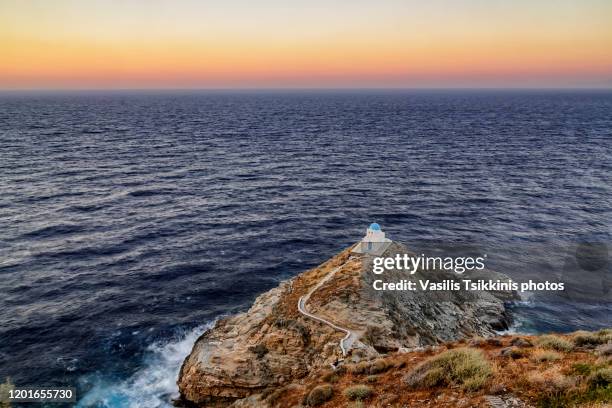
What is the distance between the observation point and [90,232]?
185 ft

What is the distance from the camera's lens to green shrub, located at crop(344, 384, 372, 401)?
19.7 meters

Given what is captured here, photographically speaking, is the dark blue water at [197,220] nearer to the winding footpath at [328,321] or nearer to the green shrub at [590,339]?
the winding footpath at [328,321]

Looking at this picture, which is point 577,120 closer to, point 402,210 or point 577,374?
point 402,210

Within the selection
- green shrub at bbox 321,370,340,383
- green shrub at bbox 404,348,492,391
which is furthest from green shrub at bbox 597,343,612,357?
green shrub at bbox 321,370,340,383

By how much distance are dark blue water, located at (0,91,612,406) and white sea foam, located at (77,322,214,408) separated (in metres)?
0.11

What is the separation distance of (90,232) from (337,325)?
39.9 meters

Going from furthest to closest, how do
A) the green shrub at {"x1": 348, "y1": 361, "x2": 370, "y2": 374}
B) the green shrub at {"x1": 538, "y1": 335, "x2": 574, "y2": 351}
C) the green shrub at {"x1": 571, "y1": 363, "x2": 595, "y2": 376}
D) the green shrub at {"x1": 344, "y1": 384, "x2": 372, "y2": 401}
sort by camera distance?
the green shrub at {"x1": 348, "y1": 361, "x2": 370, "y2": 374} → the green shrub at {"x1": 538, "y1": 335, "x2": 574, "y2": 351} → the green shrub at {"x1": 344, "y1": 384, "x2": 372, "y2": 401} → the green shrub at {"x1": 571, "y1": 363, "x2": 595, "y2": 376}

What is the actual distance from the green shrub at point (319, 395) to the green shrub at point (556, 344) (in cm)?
1089

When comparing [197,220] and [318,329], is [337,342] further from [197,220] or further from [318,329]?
[197,220]

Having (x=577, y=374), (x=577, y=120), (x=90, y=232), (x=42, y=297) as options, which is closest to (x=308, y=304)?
(x=577, y=374)

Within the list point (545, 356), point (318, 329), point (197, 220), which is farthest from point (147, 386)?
point (197, 220)

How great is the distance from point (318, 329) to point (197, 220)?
121 ft

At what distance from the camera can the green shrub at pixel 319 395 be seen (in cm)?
2064

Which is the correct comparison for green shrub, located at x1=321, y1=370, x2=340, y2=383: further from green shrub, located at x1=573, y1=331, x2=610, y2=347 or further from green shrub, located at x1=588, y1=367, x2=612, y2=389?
green shrub, located at x1=573, y1=331, x2=610, y2=347
